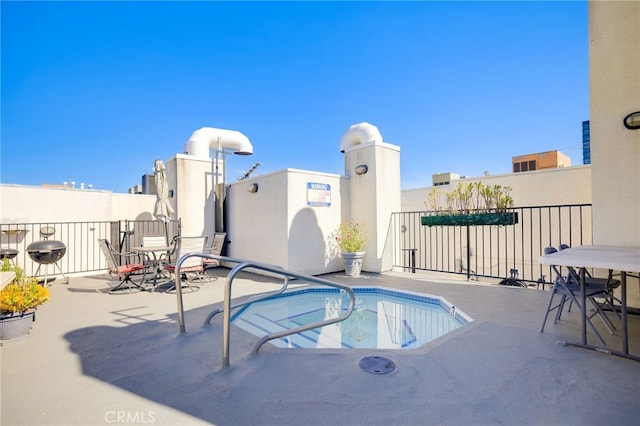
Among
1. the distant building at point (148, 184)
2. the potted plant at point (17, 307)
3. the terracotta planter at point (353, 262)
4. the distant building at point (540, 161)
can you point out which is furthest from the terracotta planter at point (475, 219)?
the distant building at point (540, 161)

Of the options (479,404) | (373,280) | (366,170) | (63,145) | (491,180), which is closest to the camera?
(479,404)

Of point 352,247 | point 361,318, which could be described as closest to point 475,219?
point 352,247

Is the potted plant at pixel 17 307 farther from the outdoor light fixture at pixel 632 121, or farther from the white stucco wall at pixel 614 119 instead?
the outdoor light fixture at pixel 632 121

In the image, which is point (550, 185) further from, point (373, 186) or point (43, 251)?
point (43, 251)

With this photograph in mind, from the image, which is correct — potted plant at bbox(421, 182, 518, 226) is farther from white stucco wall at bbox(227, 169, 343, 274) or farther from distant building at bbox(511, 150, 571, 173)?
distant building at bbox(511, 150, 571, 173)

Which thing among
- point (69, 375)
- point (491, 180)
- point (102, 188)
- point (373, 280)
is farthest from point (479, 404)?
point (491, 180)

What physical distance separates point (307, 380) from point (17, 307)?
10.3 ft

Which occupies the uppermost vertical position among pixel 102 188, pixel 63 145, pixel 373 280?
pixel 63 145

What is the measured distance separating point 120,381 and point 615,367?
3806 mm

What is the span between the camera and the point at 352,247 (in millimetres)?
6531

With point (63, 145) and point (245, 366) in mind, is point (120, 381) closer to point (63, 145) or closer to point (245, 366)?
point (245, 366)

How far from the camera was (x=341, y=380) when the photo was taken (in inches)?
83.9

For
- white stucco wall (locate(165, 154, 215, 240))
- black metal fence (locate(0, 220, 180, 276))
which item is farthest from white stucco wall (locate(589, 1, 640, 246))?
white stucco wall (locate(165, 154, 215, 240))

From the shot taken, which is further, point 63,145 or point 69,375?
point 63,145
